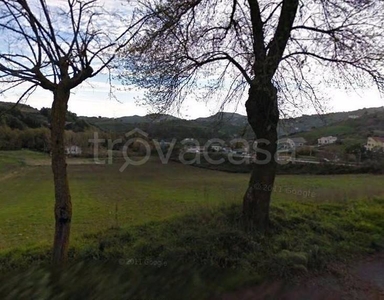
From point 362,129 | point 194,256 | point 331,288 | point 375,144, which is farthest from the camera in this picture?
point 362,129

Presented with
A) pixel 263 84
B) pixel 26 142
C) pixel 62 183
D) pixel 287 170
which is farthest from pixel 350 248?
pixel 26 142

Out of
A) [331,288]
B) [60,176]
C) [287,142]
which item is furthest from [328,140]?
[60,176]

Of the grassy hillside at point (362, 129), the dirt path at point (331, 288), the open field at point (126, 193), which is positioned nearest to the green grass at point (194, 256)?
the dirt path at point (331, 288)

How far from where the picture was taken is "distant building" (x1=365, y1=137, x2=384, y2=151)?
29889 millimetres

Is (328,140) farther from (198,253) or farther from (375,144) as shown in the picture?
(198,253)

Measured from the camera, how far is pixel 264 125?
646 centimetres

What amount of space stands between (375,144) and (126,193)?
24439 mm

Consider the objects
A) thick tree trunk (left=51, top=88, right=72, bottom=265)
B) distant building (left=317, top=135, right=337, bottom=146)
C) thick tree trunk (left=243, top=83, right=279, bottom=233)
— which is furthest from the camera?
distant building (left=317, top=135, right=337, bottom=146)

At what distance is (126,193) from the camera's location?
90.7 ft

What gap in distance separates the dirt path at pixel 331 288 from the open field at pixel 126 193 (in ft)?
10.8

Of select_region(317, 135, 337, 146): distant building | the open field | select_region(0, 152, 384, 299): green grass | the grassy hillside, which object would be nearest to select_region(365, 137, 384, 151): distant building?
the grassy hillside

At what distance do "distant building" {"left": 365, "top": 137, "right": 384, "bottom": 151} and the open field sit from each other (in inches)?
157

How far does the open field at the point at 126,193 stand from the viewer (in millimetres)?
11844

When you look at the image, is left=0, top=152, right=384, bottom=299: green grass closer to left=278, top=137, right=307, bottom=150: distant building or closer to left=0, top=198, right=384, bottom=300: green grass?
left=0, top=198, right=384, bottom=300: green grass
